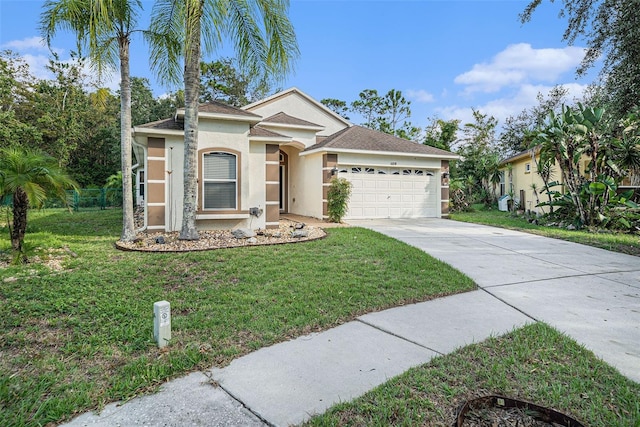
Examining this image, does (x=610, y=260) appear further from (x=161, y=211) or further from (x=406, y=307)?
(x=161, y=211)

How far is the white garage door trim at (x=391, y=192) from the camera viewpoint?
1486cm

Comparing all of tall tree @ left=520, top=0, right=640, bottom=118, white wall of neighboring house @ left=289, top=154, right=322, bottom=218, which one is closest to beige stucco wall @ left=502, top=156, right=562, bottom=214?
tall tree @ left=520, top=0, right=640, bottom=118

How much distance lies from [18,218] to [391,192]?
12444mm

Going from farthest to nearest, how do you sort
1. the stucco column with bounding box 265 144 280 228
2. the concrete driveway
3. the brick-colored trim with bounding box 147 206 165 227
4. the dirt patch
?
the stucco column with bounding box 265 144 280 228 → the brick-colored trim with bounding box 147 206 165 227 → the dirt patch → the concrete driveway

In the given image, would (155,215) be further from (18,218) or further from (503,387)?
(503,387)

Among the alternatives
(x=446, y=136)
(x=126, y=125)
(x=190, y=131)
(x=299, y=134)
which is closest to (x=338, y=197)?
(x=299, y=134)

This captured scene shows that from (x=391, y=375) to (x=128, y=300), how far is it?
352 cm

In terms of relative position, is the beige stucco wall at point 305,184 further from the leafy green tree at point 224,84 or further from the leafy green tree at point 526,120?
the leafy green tree at point 526,120

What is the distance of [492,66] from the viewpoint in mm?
19969

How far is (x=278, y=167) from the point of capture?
434 inches

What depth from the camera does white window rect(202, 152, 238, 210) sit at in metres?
9.91

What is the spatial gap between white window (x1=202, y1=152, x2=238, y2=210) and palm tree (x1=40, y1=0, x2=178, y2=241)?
1934mm

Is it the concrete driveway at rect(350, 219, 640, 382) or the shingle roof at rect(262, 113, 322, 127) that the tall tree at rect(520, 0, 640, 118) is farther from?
the shingle roof at rect(262, 113, 322, 127)

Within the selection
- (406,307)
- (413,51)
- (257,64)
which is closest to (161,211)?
(257,64)
